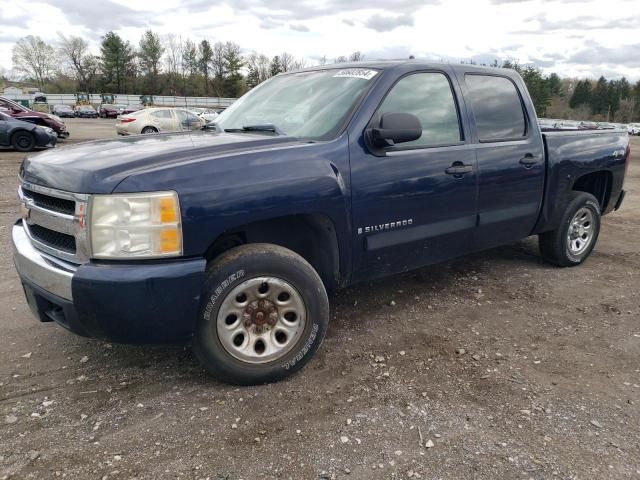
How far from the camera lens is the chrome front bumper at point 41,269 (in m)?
2.59

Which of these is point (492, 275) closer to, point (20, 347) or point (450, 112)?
point (450, 112)

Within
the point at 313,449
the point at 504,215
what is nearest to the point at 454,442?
the point at 313,449

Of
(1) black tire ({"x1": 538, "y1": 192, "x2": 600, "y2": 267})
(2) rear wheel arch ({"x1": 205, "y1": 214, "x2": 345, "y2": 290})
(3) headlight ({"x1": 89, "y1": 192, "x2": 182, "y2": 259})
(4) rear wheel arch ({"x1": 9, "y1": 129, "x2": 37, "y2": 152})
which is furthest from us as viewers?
(4) rear wheel arch ({"x1": 9, "y1": 129, "x2": 37, "y2": 152})

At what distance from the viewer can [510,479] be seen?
2.24 metres

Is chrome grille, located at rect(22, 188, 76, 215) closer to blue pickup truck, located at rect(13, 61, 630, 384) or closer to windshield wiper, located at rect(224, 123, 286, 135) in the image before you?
blue pickup truck, located at rect(13, 61, 630, 384)

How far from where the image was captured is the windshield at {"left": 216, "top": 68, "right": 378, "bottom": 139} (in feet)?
11.1

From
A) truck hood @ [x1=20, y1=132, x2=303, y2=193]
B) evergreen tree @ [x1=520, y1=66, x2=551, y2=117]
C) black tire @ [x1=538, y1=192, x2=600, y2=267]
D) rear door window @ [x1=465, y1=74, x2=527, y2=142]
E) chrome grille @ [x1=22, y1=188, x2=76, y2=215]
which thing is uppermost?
evergreen tree @ [x1=520, y1=66, x2=551, y2=117]

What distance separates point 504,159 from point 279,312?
90.6 inches

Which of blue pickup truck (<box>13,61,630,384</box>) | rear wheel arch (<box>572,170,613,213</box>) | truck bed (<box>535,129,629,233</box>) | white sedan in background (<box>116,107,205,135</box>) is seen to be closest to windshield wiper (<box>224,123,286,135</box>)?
blue pickup truck (<box>13,61,630,384</box>)

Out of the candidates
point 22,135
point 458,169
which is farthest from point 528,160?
point 22,135

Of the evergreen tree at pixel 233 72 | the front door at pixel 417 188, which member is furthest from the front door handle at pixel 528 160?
the evergreen tree at pixel 233 72

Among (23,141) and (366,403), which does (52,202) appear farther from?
(23,141)

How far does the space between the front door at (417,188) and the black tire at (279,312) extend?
0.51 meters

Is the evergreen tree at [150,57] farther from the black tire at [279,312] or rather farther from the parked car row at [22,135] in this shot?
the black tire at [279,312]
